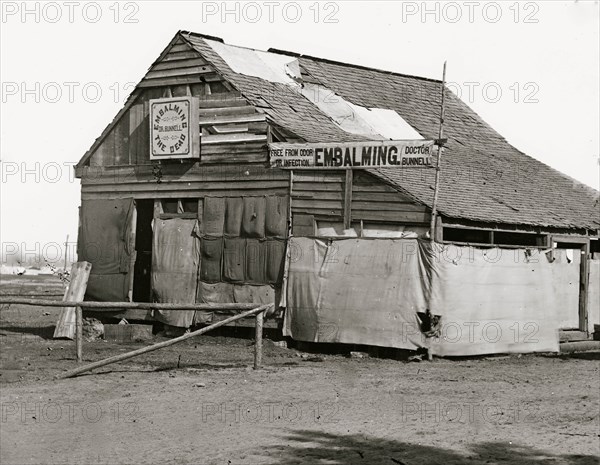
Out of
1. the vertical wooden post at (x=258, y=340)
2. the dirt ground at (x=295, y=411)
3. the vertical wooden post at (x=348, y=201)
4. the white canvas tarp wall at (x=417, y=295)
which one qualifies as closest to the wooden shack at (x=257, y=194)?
the vertical wooden post at (x=348, y=201)

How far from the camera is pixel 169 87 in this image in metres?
22.3

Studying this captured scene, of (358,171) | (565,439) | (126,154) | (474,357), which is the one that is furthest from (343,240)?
(565,439)

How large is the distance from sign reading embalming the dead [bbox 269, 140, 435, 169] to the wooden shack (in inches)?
11.3

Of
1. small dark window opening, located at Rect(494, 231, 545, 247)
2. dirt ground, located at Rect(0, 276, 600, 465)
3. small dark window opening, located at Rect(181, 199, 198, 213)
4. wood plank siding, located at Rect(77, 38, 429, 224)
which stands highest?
wood plank siding, located at Rect(77, 38, 429, 224)

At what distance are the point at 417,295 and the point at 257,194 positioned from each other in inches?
168

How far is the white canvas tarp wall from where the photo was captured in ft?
59.6

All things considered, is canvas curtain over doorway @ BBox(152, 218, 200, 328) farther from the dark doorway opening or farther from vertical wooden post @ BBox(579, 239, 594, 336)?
vertical wooden post @ BBox(579, 239, 594, 336)

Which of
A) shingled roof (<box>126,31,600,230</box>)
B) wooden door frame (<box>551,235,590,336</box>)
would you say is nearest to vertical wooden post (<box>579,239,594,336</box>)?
wooden door frame (<box>551,235,590,336</box>)

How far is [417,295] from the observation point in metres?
18.2

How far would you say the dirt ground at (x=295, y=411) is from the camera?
10.1 m

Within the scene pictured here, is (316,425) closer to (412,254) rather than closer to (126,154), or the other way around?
(412,254)

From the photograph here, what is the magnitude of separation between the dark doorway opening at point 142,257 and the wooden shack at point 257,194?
33 millimetres

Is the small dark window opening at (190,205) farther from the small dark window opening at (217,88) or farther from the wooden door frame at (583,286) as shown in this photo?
the wooden door frame at (583,286)

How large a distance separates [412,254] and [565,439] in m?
7.71
